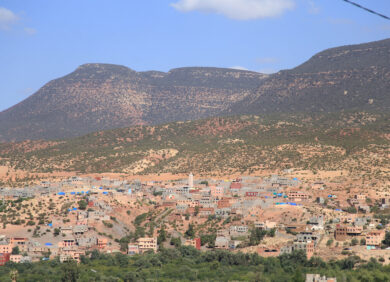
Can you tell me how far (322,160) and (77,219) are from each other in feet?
157

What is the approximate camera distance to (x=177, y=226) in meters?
113

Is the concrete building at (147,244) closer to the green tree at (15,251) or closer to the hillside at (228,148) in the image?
the green tree at (15,251)

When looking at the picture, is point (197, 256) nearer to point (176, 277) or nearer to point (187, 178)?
point (176, 277)

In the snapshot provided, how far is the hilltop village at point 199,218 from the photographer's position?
9931 centimetres

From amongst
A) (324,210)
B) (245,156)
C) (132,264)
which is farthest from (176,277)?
(245,156)

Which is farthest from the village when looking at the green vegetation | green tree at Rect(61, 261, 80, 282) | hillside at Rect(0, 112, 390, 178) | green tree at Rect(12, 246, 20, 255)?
hillside at Rect(0, 112, 390, 178)

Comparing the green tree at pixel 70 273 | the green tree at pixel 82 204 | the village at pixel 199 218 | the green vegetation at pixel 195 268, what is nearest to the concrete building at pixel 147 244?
the village at pixel 199 218

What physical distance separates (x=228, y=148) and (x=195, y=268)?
7196cm

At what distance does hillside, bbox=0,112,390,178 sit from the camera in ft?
482

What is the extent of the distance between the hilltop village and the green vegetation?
297 centimetres

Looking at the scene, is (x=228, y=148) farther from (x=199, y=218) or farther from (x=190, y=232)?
(x=190, y=232)

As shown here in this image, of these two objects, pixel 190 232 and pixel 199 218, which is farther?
pixel 199 218

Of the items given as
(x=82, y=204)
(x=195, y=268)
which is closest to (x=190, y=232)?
(x=195, y=268)

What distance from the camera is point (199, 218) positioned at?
11706 cm
